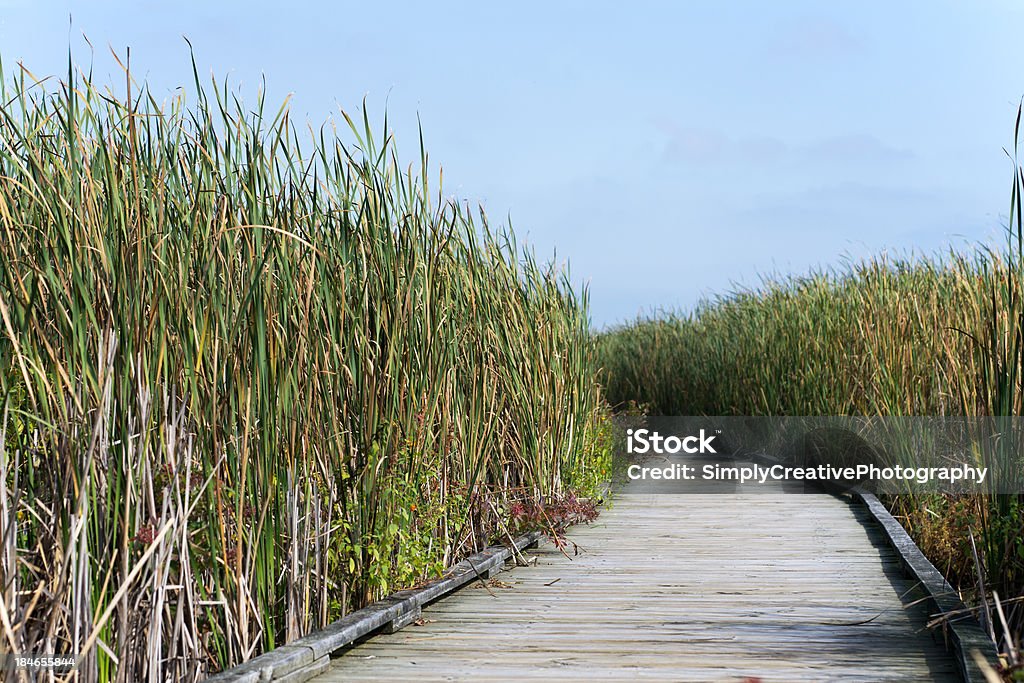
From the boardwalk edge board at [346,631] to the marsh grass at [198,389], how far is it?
8 cm

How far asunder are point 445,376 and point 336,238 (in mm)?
886

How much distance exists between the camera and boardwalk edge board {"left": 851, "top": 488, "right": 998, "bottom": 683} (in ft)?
11.5

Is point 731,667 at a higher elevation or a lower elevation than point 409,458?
lower

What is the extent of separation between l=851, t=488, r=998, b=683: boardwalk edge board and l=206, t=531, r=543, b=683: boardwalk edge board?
1.94m

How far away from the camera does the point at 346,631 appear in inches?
148

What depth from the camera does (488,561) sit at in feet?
17.7

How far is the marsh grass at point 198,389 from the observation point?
3010 millimetres

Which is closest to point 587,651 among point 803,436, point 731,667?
point 731,667

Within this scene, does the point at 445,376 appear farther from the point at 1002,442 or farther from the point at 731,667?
the point at 1002,442
